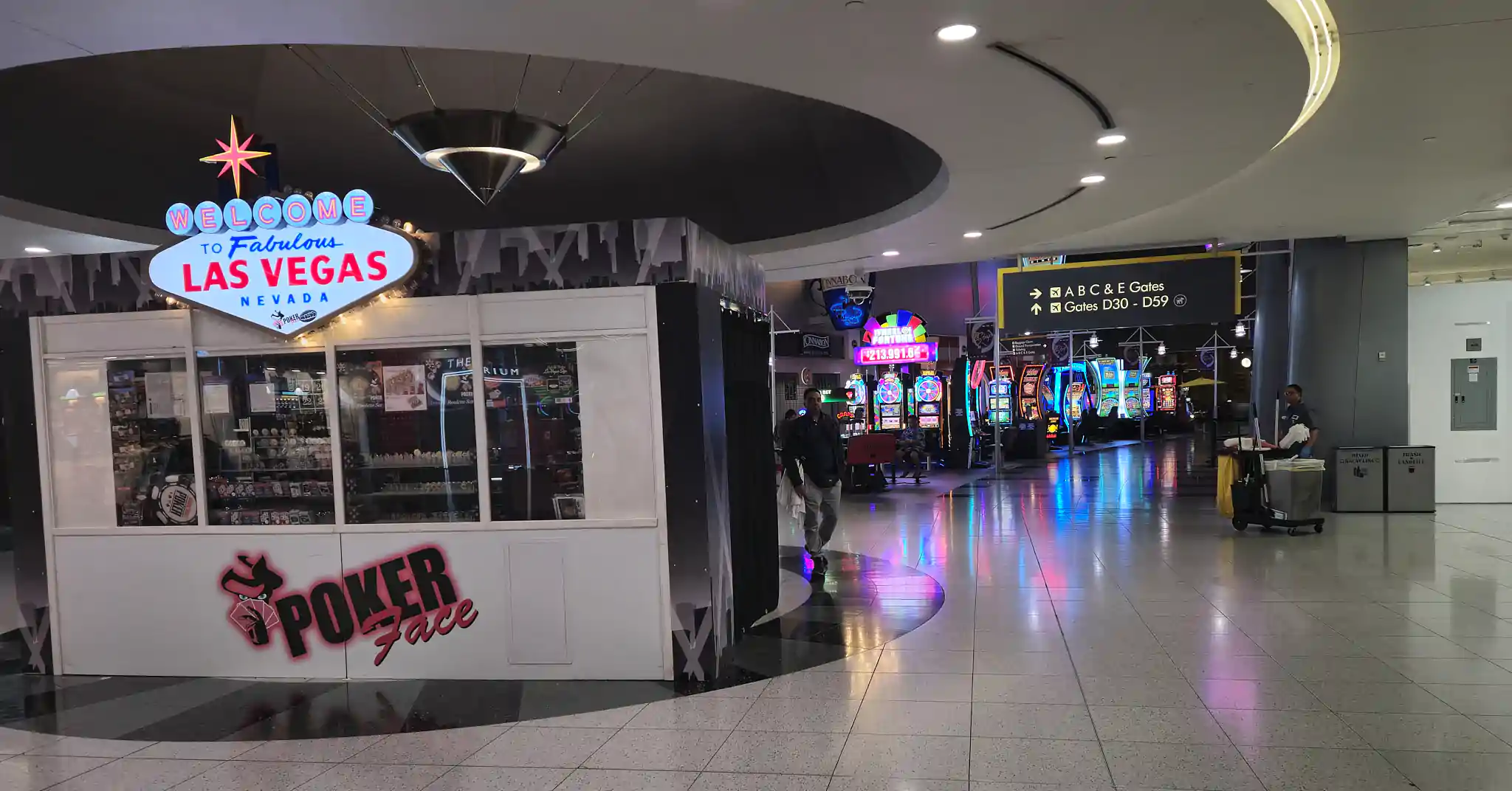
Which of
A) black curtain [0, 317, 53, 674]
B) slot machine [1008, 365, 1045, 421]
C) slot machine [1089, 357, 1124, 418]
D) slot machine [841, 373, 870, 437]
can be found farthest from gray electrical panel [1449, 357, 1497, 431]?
slot machine [1089, 357, 1124, 418]

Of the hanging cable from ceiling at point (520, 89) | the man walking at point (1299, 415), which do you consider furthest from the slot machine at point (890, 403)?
the hanging cable from ceiling at point (520, 89)

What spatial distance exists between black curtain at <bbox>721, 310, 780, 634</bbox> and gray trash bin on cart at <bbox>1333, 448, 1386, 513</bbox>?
7.59 metres

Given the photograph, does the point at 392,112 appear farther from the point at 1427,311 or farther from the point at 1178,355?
the point at 1178,355

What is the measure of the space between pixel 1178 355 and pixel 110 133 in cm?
3373

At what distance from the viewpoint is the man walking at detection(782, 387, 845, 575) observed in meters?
8.45

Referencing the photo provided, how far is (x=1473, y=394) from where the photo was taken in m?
11.1

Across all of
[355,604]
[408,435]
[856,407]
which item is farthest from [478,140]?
[856,407]

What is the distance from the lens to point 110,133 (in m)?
7.28

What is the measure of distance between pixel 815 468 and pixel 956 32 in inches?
203

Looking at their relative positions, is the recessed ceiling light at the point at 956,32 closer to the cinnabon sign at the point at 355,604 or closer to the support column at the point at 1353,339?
the cinnabon sign at the point at 355,604

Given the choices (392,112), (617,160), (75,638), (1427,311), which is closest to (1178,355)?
(1427,311)

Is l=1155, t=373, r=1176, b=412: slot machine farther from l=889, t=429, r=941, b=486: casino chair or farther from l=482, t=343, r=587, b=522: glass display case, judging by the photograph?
l=482, t=343, r=587, b=522: glass display case

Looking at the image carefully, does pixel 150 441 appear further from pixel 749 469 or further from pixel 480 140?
pixel 749 469

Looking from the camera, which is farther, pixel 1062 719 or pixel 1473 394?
pixel 1473 394
